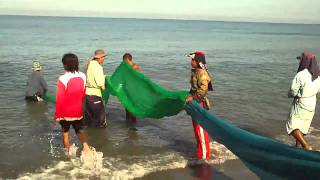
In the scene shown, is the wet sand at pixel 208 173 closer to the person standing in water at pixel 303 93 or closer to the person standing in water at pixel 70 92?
the person standing in water at pixel 303 93

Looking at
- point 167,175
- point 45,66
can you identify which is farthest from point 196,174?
point 45,66

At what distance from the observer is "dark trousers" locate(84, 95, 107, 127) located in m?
8.71

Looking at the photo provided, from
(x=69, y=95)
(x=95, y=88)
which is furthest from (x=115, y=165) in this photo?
(x=95, y=88)

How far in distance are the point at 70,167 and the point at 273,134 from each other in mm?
5390

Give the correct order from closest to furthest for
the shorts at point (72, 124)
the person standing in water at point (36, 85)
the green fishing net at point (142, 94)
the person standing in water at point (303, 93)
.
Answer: the person standing in water at point (303, 93) < the shorts at point (72, 124) < the green fishing net at point (142, 94) < the person standing in water at point (36, 85)

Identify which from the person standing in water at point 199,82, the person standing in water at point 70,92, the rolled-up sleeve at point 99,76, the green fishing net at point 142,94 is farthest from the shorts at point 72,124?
the person standing in water at point 199,82

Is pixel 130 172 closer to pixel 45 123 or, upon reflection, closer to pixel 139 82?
pixel 139 82

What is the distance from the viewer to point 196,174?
22.8 ft

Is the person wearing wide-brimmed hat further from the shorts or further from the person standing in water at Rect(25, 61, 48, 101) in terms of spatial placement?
the person standing in water at Rect(25, 61, 48, 101)

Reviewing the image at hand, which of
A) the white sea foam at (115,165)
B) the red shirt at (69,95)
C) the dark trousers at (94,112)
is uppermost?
the red shirt at (69,95)

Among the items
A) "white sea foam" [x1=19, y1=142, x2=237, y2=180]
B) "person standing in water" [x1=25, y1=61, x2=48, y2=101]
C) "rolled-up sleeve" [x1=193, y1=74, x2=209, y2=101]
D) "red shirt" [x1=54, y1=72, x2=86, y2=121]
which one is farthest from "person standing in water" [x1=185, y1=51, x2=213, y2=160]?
"person standing in water" [x1=25, y1=61, x2=48, y2=101]

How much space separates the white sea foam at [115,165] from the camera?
6.86 meters

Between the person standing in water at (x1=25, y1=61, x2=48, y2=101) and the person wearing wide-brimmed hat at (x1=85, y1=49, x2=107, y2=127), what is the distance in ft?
13.0

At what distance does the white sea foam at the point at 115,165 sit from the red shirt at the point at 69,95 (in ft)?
2.93
